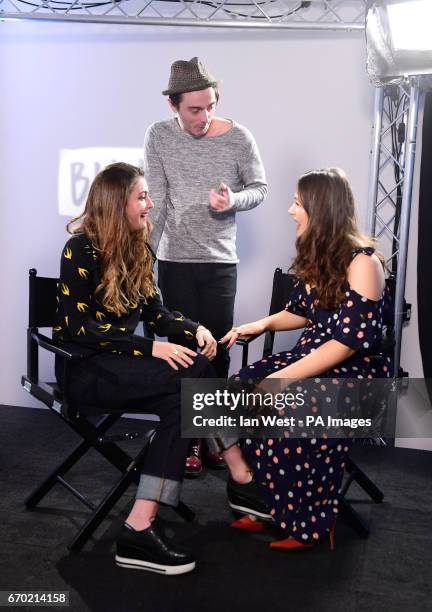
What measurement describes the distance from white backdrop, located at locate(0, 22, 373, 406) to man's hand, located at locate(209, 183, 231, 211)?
0.91 m

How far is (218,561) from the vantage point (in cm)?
245

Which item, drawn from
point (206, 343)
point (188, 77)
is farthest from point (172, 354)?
point (188, 77)

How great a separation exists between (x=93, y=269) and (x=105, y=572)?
0.98 m

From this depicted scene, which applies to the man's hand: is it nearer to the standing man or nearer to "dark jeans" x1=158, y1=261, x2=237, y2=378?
the standing man

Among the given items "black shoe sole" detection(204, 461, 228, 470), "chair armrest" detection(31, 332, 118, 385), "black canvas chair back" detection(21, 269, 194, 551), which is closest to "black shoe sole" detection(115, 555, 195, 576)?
"black canvas chair back" detection(21, 269, 194, 551)

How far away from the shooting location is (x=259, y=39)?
12.5 feet

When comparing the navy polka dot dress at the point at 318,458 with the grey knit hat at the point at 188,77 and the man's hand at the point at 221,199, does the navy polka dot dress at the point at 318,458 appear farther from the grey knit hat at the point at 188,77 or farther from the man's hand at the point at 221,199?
the grey knit hat at the point at 188,77

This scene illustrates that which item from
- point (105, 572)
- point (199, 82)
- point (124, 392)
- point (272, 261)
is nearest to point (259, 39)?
point (199, 82)

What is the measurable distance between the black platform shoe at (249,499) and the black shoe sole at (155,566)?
372 mm

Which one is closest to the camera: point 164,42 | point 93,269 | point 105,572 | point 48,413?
point 105,572

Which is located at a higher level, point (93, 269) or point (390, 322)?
point (93, 269)

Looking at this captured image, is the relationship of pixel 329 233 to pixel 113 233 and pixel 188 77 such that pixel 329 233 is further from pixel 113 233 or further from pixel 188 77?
pixel 188 77

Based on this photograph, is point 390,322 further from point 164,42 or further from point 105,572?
point 164,42

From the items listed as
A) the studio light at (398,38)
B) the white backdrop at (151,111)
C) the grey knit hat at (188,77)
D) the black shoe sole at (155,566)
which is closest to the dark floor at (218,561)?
the black shoe sole at (155,566)
